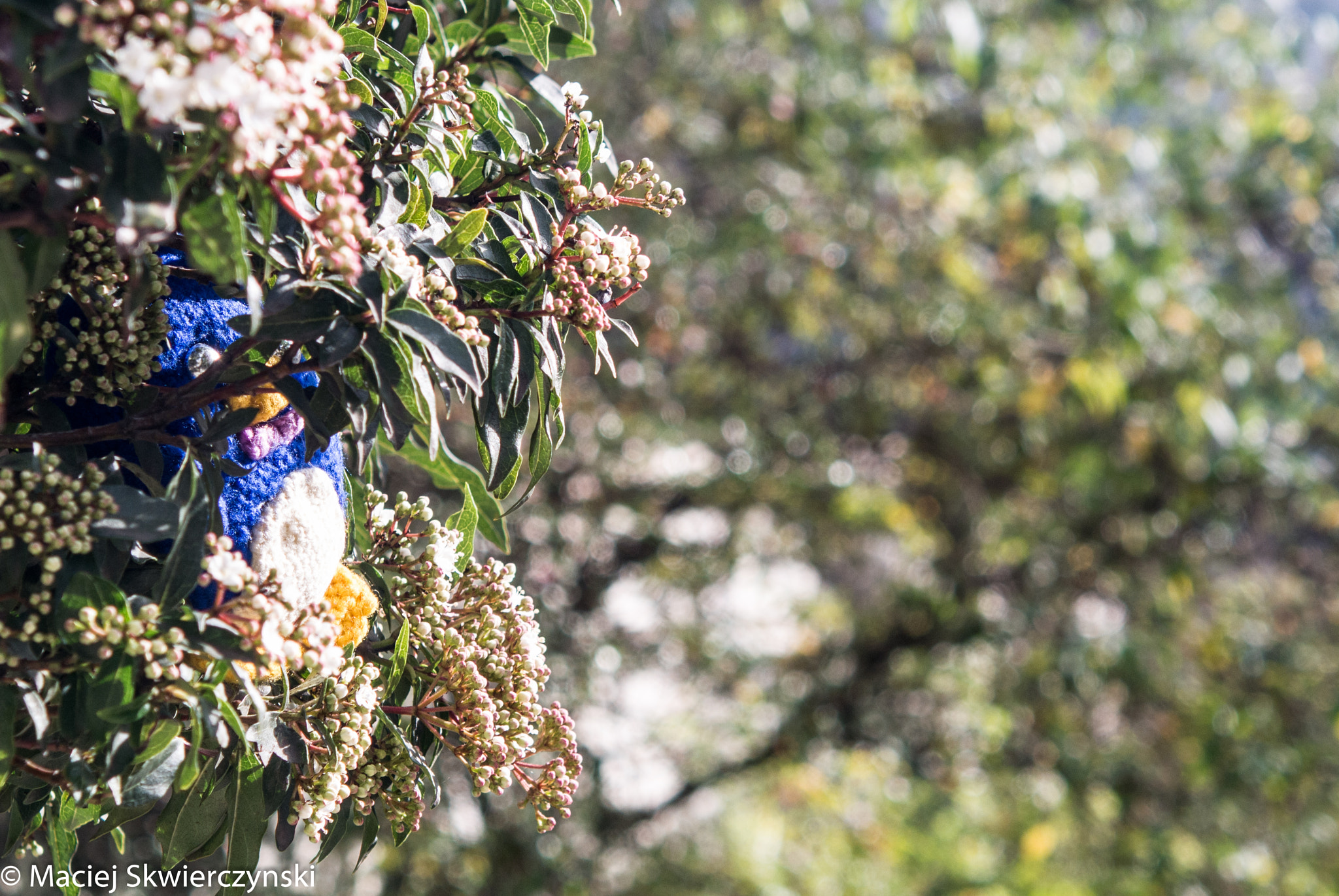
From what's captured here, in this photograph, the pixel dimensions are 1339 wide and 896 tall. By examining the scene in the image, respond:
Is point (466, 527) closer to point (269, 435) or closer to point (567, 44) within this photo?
point (269, 435)

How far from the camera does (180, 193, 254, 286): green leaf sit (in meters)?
0.46

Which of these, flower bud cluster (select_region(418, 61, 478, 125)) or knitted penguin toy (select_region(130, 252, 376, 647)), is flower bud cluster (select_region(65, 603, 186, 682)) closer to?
knitted penguin toy (select_region(130, 252, 376, 647))

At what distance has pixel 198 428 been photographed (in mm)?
627

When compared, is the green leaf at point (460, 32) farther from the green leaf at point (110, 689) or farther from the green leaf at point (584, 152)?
the green leaf at point (110, 689)

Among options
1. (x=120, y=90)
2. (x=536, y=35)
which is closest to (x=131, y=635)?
(x=120, y=90)

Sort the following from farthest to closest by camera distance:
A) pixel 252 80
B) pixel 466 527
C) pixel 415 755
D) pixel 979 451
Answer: pixel 979 451 < pixel 466 527 < pixel 415 755 < pixel 252 80

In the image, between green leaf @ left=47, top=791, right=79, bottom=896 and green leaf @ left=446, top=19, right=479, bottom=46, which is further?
green leaf @ left=446, top=19, right=479, bottom=46

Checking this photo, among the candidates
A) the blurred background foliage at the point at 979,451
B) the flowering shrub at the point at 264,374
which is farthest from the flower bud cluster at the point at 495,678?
the blurred background foliage at the point at 979,451

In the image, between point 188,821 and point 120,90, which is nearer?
point 120,90

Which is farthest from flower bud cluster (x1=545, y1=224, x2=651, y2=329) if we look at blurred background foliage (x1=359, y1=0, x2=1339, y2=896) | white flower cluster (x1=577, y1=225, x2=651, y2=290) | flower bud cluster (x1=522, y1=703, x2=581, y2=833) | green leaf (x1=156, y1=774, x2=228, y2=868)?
blurred background foliage (x1=359, y1=0, x2=1339, y2=896)

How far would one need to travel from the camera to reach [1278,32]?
2.41 m

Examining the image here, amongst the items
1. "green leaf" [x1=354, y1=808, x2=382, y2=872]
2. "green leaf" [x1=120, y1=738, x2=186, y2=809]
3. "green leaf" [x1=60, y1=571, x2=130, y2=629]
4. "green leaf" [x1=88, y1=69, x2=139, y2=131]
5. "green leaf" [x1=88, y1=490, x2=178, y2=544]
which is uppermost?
"green leaf" [x1=88, y1=69, x2=139, y2=131]

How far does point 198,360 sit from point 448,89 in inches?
8.4

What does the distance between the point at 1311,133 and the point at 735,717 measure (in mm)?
1871
